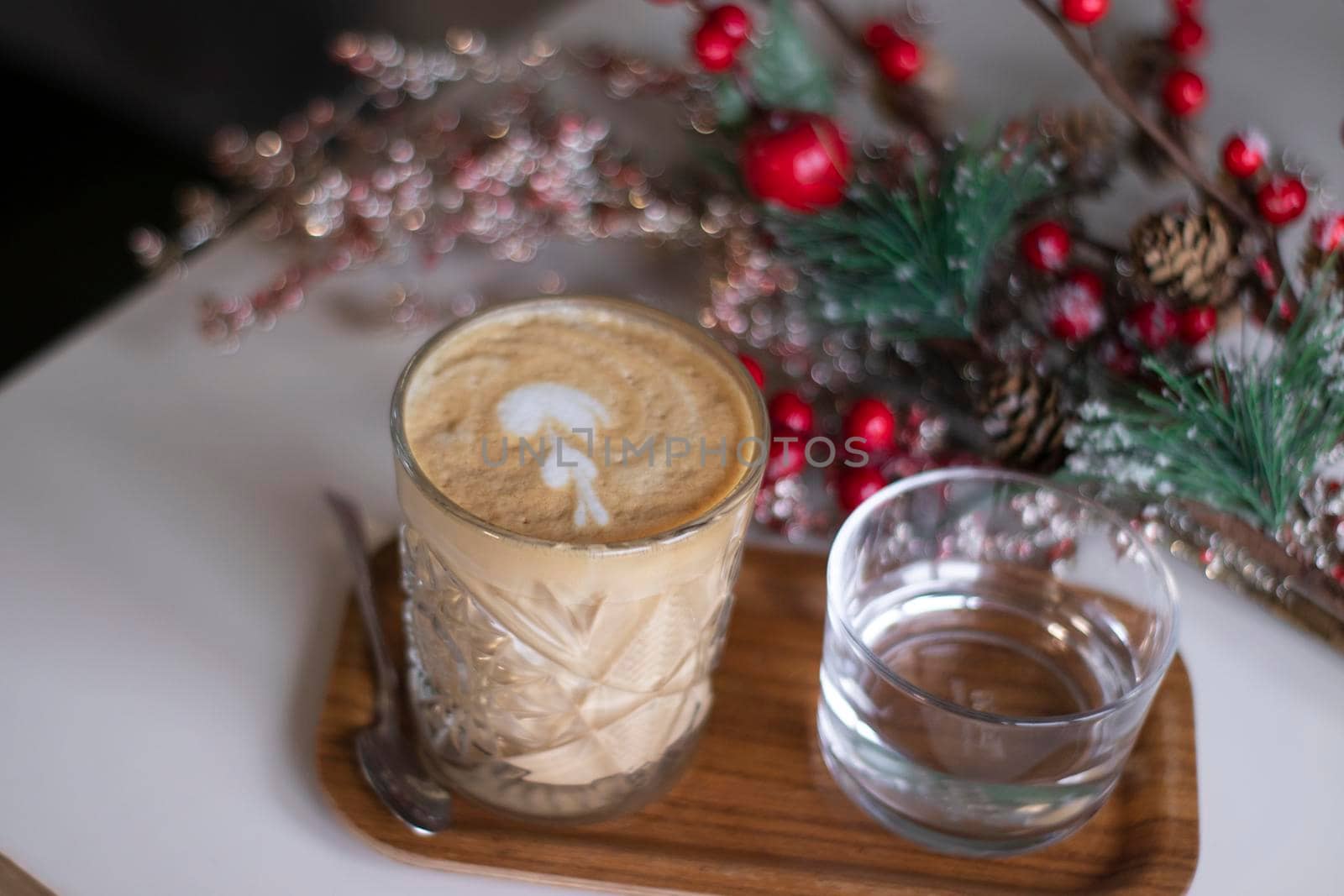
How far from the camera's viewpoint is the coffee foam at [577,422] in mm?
431

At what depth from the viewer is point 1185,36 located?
0.72 m

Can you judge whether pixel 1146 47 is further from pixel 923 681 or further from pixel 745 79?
pixel 923 681

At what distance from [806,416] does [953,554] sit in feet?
0.32

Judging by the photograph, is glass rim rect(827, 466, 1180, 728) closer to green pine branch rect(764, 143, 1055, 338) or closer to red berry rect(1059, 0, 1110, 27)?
green pine branch rect(764, 143, 1055, 338)

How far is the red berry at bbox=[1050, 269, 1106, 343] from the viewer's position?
24.1 inches

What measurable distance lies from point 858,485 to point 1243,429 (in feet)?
0.55

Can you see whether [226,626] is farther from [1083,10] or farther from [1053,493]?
[1083,10]

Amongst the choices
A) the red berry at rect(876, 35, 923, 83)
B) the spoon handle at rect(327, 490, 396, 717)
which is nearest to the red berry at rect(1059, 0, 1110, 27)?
the red berry at rect(876, 35, 923, 83)

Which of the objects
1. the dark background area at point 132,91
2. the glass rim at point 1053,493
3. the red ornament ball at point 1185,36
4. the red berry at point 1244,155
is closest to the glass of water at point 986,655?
the glass rim at point 1053,493

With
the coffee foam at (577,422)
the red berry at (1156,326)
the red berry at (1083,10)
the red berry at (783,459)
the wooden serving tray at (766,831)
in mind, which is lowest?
the wooden serving tray at (766,831)

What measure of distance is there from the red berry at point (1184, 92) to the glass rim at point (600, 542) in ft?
1.19

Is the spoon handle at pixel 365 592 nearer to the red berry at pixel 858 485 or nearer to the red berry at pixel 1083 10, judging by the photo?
the red berry at pixel 858 485

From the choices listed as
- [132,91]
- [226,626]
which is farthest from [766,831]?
[132,91]

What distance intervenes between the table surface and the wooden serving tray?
0.5 inches
